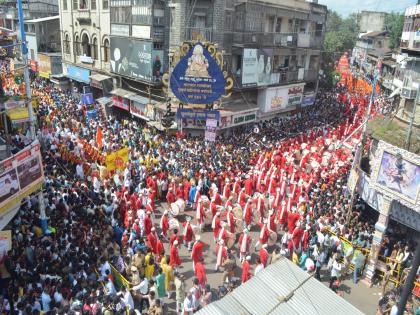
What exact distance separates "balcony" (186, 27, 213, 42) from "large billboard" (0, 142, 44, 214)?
1388cm

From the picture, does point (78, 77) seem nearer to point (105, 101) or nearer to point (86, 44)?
point (86, 44)

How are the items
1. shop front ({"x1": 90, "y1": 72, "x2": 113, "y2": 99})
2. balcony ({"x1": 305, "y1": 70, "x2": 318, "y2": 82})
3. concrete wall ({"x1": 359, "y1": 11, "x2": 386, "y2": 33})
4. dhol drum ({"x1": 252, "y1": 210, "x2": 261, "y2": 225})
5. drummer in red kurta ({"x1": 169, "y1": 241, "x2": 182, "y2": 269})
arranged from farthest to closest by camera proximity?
concrete wall ({"x1": 359, "y1": 11, "x2": 386, "y2": 33}) → balcony ({"x1": 305, "y1": 70, "x2": 318, "y2": 82}) → shop front ({"x1": 90, "y1": 72, "x2": 113, "y2": 99}) → dhol drum ({"x1": 252, "y1": 210, "x2": 261, "y2": 225}) → drummer in red kurta ({"x1": 169, "y1": 241, "x2": 182, "y2": 269})

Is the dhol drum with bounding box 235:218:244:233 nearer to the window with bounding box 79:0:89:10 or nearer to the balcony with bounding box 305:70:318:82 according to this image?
the balcony with bounding box 305:70:318:82

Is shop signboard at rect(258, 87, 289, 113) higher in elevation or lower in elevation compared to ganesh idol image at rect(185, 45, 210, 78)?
lower

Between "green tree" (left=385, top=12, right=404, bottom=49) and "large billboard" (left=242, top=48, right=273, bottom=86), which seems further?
"green tree" (left=385, top=12, right=404, bottom=49)

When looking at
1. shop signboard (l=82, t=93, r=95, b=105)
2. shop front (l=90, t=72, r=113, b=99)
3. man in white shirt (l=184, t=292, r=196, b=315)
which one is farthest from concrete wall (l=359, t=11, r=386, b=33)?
man in white shirt (l=184, t=292, r=196, b=315)

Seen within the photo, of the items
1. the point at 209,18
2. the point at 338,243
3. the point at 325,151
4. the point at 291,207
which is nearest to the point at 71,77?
the point at 209,18

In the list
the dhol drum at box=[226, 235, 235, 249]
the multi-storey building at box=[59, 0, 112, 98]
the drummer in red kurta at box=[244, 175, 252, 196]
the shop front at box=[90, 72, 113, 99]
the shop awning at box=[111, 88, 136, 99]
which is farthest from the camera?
the shop front at box=[90, 72, 113, 99]

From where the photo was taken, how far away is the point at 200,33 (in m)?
21.9

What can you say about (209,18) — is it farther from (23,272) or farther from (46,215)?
(23,272)

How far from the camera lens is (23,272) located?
9.07 meters

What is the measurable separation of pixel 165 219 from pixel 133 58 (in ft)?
46.6

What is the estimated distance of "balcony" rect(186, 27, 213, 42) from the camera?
21.7m

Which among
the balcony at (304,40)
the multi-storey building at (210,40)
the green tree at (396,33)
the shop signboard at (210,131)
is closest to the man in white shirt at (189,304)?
the shop signboard at (210,131)
